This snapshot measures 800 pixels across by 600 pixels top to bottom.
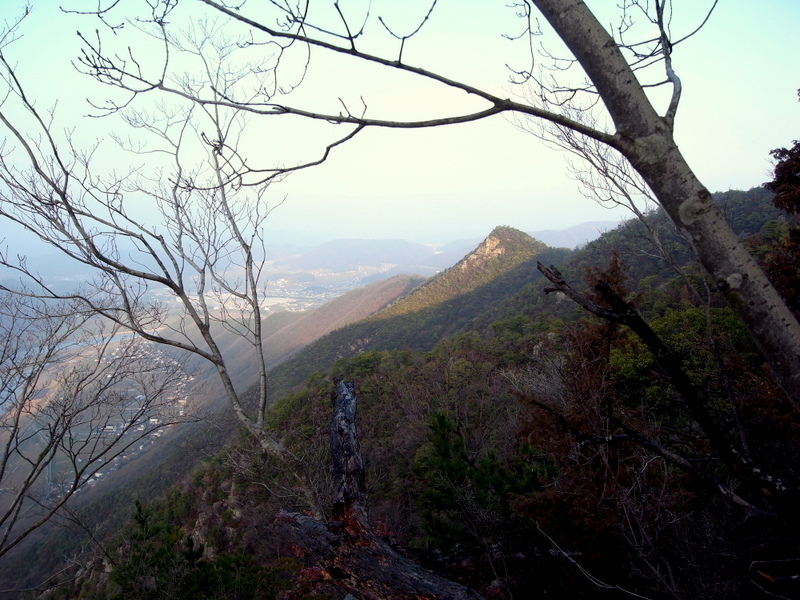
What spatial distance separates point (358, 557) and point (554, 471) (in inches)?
160

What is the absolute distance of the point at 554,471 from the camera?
215 inches

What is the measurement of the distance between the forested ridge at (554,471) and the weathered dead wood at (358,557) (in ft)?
0.37

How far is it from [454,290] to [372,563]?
112 feet

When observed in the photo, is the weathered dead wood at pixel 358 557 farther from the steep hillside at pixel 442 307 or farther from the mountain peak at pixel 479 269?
the mountain peak at pixel 479 269

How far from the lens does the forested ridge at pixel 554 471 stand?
2496 millimetres

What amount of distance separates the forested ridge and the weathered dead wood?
0.11 metres

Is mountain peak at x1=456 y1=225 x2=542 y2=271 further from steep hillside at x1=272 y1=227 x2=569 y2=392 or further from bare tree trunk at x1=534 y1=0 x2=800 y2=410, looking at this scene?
bare tree trunk at x1=534 y1=0 x2=800 y2=410

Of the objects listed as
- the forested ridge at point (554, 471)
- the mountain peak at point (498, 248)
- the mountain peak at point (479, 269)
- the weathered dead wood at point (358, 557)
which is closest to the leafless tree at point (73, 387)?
the forested ridge at point (554, 471)

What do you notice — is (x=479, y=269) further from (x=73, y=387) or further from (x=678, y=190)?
(x=678, y=190)

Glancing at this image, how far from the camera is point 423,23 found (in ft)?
4.41

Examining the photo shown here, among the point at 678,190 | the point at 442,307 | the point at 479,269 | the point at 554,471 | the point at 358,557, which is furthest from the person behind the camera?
the point at 479,269

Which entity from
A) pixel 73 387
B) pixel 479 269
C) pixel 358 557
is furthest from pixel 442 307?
pixel 358 557

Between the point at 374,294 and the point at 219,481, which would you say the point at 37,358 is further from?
the point at 374,294

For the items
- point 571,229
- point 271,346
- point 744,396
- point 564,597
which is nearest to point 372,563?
point 564,597
